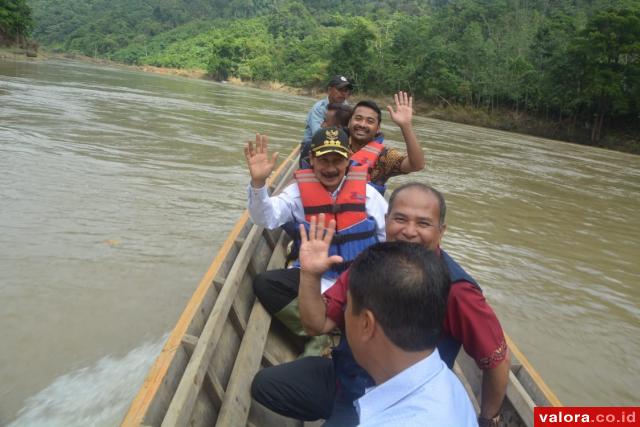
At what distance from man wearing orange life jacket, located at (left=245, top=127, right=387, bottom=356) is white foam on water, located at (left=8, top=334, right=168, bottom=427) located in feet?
2.99

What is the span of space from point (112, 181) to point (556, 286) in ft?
16.6

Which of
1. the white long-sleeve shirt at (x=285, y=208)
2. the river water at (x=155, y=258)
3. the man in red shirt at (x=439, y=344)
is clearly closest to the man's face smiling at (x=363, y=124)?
the white long-sleeve shirt at (x=285, y=208)

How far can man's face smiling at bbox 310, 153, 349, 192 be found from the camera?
7.11ft

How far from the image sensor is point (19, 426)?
2062 mm

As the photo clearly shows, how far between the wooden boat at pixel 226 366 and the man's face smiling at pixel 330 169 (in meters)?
0.60

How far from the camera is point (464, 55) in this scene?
99.5 feet

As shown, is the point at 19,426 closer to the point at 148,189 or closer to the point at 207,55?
the point at 148,189

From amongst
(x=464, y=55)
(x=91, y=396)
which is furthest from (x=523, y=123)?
(x=91, y=396)

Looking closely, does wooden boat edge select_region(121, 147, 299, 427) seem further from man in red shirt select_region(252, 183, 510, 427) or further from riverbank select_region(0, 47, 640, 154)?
riverbank select_region(0, 47, 640, 154)

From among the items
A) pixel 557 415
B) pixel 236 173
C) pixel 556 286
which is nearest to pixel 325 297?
pixel 557 415

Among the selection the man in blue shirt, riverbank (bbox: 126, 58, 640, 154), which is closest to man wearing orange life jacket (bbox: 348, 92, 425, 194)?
the man in blue shirt

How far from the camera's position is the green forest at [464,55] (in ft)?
68.8

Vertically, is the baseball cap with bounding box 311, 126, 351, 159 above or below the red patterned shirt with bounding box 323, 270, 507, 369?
above

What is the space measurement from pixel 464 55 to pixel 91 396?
32.2m
